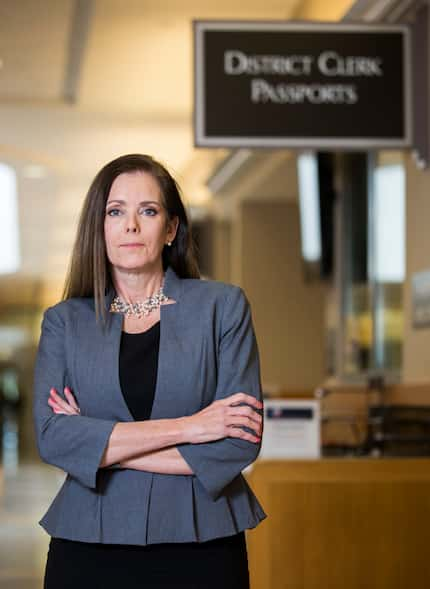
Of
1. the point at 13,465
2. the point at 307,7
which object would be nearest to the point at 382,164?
the point at 307,7

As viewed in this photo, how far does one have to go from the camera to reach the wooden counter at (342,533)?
13.3ft

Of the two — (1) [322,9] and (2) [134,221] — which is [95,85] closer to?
(1) [322,9]

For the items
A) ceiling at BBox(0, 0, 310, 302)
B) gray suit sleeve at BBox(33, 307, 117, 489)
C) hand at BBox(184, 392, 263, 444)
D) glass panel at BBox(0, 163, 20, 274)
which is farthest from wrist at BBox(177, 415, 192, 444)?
glass panel at BBox(0, 163, 20, 274)

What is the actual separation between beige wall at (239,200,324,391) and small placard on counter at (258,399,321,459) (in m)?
8.53

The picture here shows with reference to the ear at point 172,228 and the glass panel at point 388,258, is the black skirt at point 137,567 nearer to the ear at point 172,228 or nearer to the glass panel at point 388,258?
the ear at point 172,228

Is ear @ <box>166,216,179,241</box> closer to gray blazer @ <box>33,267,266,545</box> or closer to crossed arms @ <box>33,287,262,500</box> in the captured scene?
gray blazer @ <box>33,267,266,545</box>

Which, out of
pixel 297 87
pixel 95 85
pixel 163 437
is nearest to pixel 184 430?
pixel 163 437

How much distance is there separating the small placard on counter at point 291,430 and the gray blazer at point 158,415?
7.78 ft

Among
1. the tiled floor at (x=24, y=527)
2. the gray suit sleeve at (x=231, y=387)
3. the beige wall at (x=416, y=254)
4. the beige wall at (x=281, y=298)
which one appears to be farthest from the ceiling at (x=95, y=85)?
the gray suit sleeve at (x=231, y=387)

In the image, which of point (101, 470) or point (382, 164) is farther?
point (382, 164)

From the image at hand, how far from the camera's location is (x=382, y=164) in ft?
28.2

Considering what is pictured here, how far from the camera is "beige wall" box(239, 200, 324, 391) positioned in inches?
523

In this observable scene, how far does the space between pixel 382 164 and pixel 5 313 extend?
1171 inches

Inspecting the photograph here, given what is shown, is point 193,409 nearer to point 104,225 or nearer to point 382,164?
point 104,225
